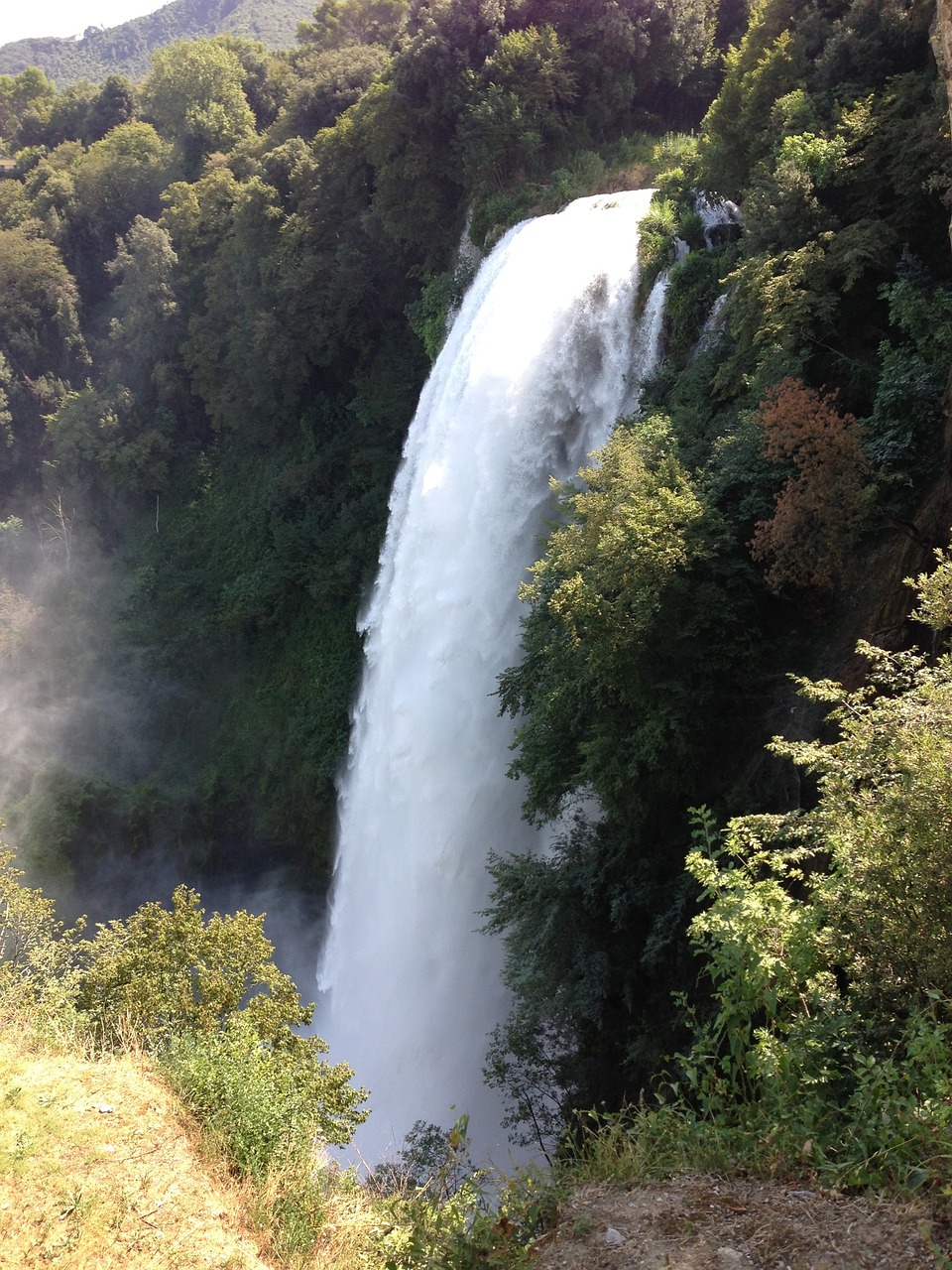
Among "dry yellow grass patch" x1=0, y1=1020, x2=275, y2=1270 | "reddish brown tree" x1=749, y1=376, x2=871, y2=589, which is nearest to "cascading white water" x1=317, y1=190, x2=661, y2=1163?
"reddish brown tree" x1=749, y1=376, x2=871, y2=589

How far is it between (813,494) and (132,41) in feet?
309

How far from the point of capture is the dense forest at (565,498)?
245 inches

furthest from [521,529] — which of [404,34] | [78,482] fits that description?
[78,482]

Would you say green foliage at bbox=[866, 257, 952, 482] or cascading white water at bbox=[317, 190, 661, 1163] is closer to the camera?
green foliage at bbox=[866, 257, 952, 482]

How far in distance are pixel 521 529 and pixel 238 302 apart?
637 inches

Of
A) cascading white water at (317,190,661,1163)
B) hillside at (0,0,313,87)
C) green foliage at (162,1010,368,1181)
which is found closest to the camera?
green foliage at (162,1010,368,1181)

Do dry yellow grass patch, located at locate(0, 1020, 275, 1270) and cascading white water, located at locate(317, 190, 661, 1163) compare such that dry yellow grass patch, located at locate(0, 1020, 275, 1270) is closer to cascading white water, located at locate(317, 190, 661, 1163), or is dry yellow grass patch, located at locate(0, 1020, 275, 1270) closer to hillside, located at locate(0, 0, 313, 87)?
cascading white water, located at locate(317, 190, 661, 1163)

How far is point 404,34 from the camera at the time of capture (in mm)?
22688

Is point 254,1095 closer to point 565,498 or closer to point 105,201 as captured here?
point 565,498

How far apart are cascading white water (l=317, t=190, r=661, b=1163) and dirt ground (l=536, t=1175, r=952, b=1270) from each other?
8767 millimetres

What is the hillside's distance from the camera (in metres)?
74.0

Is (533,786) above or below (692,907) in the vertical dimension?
above

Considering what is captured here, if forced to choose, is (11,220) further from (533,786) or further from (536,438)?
(533,786)

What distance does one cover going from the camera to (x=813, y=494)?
8.72 meters
